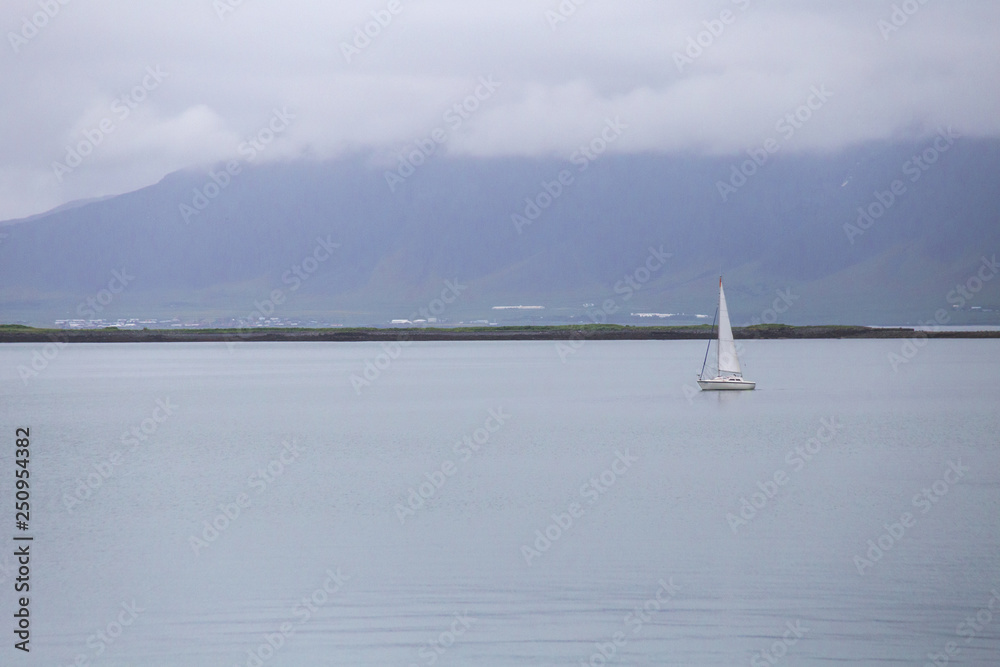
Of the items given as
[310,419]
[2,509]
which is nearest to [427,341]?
[310,419]

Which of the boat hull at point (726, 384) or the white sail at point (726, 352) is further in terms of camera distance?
the boat hull at point (726, 384)

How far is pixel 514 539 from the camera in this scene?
1880 cm

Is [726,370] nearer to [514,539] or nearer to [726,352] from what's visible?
[726,352]

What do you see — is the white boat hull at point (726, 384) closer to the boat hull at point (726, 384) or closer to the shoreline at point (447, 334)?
the boat hull at point (726, 384)

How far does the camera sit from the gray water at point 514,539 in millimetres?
13438

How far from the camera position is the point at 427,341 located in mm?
155125

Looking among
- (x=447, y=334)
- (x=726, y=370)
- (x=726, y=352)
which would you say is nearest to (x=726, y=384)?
(x=726, y=370)

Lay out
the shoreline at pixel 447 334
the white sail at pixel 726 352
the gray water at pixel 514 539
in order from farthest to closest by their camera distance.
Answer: the shoreline at pixel 447 334 → the white sail at pixel 726 352 → the gray water at pixel 514 539

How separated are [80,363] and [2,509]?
74.7m

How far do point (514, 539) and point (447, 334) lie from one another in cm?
Answer: 13565

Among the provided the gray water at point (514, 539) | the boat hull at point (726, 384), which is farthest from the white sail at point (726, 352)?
the gray water at point (514, 539)

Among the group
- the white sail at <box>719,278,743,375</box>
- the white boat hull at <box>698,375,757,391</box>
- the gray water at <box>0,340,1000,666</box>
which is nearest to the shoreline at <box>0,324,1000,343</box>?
the white sail at <box>719,278,743,375</box>

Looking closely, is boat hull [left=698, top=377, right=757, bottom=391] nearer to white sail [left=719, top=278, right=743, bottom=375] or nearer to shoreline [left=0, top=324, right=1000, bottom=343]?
white sail [left=719, top=278, right=743, bottom=375]

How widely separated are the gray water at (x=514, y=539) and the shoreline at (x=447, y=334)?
89325 millimetres
